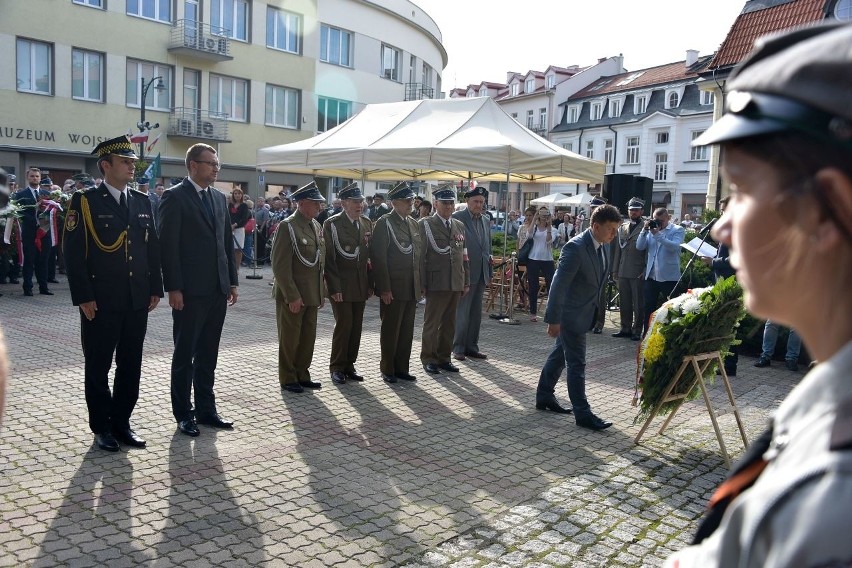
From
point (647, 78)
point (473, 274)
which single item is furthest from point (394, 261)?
point (647, 78)

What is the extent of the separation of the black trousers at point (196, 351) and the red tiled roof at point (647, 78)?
46602 mm

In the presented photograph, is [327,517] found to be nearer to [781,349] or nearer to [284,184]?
[781,349]

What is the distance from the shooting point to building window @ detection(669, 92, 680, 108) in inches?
1993

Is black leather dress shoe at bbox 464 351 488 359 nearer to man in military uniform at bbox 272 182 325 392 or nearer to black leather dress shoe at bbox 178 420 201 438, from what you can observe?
man in military uniform at bbox 272 182 325 392

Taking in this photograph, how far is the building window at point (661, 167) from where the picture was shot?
50906 mm

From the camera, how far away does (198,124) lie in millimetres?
32938

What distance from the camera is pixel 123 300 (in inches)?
217

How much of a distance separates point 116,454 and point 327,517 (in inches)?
75.0

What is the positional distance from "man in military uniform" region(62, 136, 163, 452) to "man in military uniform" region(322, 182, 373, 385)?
2.55 meters

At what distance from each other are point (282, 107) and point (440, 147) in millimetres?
26422

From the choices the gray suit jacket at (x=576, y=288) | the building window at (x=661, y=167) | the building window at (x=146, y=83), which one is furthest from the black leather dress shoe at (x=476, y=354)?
the building window at (x=661, y=167)

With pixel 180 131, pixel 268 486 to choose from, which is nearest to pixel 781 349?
pixel 268 486

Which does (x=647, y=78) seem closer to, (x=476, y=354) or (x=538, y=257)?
(x=538, y=257)

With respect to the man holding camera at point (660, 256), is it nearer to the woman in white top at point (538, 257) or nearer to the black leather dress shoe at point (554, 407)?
the woman in white top at point (538, 257)
